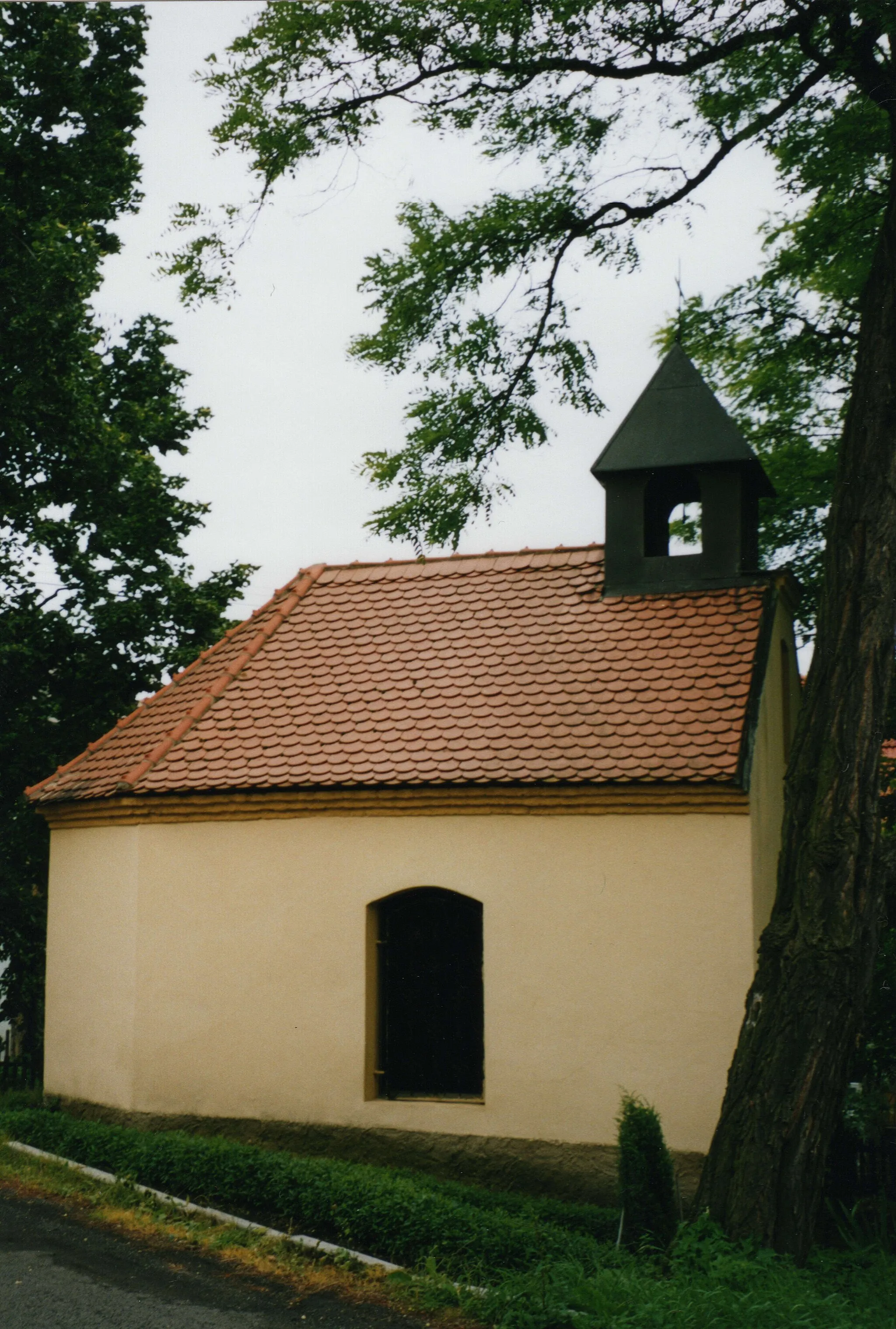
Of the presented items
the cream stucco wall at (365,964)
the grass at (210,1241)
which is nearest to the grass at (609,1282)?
the grass at (210,1241)

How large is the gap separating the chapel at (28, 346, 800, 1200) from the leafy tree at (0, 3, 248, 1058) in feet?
12.0

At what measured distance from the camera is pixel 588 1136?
10.1 meters

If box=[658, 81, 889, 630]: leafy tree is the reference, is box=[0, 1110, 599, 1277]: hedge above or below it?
below

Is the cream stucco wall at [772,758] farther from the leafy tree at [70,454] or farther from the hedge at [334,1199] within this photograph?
the leafy tree at [70,454]

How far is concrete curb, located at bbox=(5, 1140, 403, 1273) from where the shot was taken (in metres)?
7.74

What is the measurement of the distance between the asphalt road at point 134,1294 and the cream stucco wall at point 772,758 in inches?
189

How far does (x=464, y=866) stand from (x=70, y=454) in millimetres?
8524

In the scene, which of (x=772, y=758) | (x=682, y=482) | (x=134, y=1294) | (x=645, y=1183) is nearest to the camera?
(x=134, y=1294)

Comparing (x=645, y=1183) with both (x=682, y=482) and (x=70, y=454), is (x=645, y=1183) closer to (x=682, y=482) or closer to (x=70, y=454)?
(x=682, y=482)

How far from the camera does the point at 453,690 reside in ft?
39.6

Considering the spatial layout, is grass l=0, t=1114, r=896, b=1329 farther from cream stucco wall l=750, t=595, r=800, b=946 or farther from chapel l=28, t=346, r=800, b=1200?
cream stucco wall l=750, t=595, r=800, b=946

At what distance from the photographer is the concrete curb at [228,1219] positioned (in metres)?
7.74

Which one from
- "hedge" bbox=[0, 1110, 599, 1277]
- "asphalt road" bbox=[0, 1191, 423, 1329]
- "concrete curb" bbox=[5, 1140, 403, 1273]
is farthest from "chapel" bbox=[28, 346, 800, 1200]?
"asphalt road" bbox=[0, 1191, 423, 1329]

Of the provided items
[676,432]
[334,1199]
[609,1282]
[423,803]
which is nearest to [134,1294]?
[334,1199]
